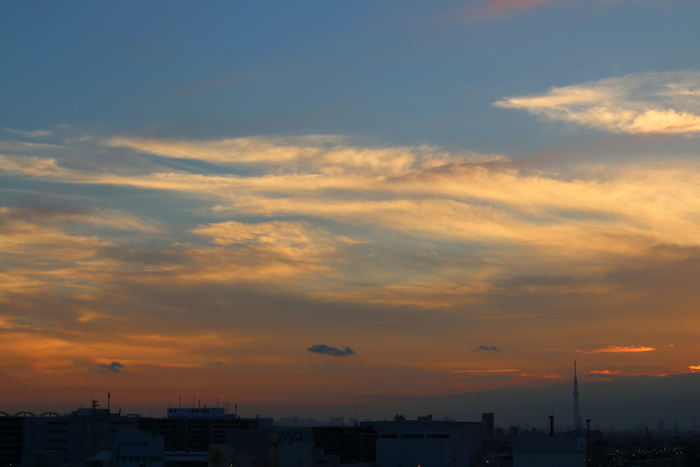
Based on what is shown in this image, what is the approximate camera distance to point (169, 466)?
189250 millimetres

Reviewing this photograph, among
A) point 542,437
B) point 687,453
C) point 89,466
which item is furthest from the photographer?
point 89,466

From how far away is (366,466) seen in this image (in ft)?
612

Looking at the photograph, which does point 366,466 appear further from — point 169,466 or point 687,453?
point 687,453

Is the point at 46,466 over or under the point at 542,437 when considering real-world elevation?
under

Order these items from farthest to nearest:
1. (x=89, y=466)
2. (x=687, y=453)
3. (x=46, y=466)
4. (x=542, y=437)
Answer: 1. (x=46, y=466)
2. (x=89, y=466)
3. (x=542, y=437)
4. (x=687, y=453)

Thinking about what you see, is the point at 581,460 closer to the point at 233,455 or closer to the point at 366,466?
the point at 366,466

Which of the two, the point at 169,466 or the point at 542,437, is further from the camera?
the point at 169,466

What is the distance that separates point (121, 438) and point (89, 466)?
15.7m

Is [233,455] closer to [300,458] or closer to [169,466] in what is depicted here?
[300,458]

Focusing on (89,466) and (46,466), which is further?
(46,466)

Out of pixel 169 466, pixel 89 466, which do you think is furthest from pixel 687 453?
pixel 89 466

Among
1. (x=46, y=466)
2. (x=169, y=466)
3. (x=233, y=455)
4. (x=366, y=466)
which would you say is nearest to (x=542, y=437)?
(x=366, y=466)

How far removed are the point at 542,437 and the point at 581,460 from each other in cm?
999

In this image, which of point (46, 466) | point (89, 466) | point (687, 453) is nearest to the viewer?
point (687, 453)
